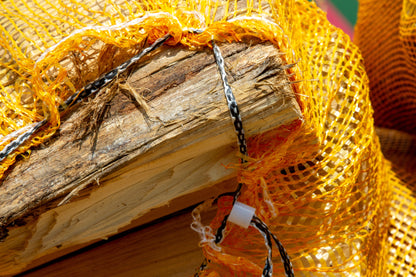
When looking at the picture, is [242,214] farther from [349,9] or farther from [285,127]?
[349,9]

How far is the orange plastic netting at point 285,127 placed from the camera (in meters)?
0.90

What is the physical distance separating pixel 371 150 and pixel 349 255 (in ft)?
0.90

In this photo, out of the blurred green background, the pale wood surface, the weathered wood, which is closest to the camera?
the weathered wood

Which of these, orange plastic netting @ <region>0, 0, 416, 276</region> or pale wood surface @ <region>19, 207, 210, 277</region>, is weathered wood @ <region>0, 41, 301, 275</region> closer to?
orange plastic netting @ <region>0, 0, 416, 276</region>

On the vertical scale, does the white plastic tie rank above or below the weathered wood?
below

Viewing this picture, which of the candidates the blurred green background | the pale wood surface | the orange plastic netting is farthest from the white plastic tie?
the blurred green background

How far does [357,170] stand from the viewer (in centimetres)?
103

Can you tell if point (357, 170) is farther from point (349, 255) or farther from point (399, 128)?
point (399, 128)

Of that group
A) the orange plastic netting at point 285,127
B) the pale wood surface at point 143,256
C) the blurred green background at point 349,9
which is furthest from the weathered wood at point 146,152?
the blurred green background at point 349,9

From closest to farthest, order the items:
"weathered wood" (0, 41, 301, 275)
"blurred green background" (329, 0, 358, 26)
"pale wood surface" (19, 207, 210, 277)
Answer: "weathered wood" (0, 41, 301, 275) → "pale wood surface" (19, 207, 210, 277) → "blurred green background" (329, 0, 358, 26)

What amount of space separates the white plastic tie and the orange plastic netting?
5 centimetres

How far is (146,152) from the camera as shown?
0.83 metres

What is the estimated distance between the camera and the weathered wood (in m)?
0.83

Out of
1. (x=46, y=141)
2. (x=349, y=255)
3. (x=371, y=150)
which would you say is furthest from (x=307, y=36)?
(x=46, y=141)
